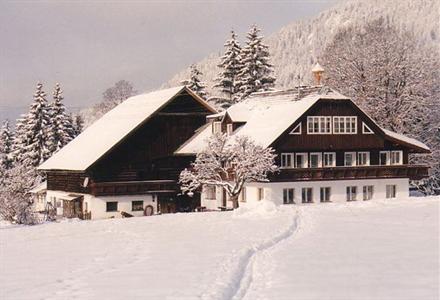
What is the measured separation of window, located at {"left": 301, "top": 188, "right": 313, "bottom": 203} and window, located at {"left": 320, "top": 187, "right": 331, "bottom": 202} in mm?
947

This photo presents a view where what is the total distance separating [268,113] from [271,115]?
917 millimetres

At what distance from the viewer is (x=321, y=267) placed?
23.1 meters

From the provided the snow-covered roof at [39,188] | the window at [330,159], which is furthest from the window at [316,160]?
the snow-covered roof at [39,188]

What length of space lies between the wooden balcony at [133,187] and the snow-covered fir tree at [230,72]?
22.6 metres

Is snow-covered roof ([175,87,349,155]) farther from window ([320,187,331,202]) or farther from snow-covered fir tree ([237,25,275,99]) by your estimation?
snow-covered fir tree ([237,25,275,99])

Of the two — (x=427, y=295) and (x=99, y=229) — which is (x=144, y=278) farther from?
(x=99, y=229)

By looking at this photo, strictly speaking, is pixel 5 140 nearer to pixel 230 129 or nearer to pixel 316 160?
pixel 230 129

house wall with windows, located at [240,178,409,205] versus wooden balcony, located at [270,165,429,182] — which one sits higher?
wooden balcony, located at [270,165,429,182]

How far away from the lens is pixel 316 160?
5578 centimetres

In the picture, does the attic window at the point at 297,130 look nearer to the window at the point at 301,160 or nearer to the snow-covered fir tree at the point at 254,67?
the window at the point at 301,160

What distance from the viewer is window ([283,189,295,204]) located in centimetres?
5406

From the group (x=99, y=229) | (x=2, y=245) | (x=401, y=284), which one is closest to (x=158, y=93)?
(x=99, y=229)

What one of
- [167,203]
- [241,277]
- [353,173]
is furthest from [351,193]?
[241,277]

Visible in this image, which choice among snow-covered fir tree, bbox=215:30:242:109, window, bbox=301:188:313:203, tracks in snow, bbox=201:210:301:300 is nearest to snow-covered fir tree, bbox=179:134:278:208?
window, bbox=301:188:313:203
